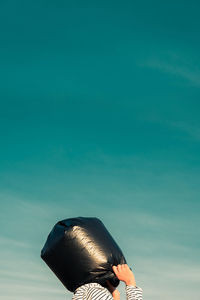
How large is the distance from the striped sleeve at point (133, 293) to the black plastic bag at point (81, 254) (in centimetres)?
31

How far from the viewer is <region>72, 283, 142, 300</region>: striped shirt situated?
879 cm

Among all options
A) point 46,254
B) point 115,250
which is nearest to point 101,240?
point 115,250

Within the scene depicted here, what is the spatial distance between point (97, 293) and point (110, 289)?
0.68 meters

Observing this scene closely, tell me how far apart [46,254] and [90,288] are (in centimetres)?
93

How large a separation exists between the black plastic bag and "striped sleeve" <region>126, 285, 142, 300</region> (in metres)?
0.31

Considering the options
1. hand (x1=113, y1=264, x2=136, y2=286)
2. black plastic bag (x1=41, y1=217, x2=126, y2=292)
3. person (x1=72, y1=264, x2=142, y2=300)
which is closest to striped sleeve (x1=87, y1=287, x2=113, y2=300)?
person (x1=72, y1=264, x2=142, y2=300)

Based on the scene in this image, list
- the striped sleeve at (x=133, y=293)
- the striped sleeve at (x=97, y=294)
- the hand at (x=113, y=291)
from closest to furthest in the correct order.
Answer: the striped sleeve at (x=97, y=294)
the striped sleeve at (x=133, y=293)
the hand at (x=113, y=291)

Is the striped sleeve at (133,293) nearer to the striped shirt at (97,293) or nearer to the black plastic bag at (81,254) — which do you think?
the striped shirt at (97,293)

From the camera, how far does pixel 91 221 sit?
966cm

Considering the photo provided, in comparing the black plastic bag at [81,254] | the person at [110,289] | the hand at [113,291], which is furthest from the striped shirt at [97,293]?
the hand at [113,291]

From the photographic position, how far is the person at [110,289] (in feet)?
28.9

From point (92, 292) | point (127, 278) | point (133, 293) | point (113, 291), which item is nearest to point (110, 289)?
point (113, 291)

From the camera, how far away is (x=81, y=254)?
367 inches

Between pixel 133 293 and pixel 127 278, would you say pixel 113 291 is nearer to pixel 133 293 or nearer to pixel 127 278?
pixel 127 278
